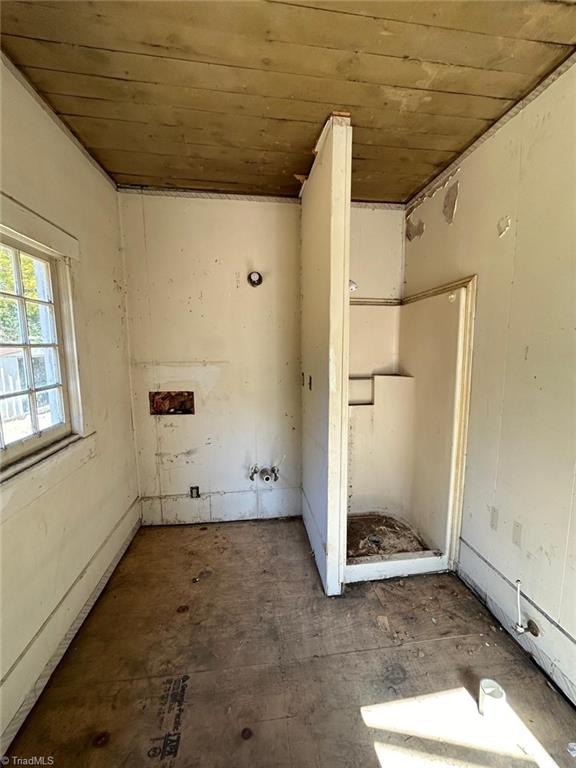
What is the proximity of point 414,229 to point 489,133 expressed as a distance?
2.47ft

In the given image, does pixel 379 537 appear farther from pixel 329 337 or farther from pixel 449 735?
pixel 329 337

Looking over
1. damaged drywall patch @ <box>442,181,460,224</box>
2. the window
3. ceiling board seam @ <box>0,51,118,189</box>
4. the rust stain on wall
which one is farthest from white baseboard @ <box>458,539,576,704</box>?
ceiling board seam @ <box>0,51,118,189</box>

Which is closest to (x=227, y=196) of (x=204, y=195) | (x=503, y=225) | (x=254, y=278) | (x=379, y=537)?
(x=204, y=195)

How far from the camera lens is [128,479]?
92.2 inches

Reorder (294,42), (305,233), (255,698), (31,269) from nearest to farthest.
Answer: (294,42) < (255,698) < (31,269) < (305,233)

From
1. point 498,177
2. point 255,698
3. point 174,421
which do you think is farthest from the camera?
point 174,421

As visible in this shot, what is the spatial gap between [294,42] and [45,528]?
218 cm

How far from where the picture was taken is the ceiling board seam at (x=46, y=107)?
1272 millimetres

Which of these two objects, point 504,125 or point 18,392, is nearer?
point 18,392

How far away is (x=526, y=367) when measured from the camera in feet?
4.79

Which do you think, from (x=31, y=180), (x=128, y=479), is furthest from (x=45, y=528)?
(x=31, y=180)

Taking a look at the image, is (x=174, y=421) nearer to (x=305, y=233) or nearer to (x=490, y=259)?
(x=305, y=233)

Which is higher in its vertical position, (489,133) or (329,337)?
(489,133)

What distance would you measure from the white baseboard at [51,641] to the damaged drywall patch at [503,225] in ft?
9.00
